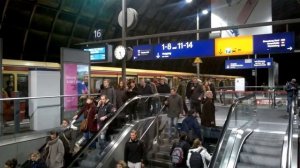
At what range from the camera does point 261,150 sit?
313 inches

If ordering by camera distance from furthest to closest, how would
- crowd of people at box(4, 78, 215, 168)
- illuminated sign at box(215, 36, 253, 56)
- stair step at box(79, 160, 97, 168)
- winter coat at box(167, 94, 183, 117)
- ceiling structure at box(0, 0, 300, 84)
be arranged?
ceiling structure at box(0, 0, 300, 84), illuminated sign at box(215, 36, 253, 56), winter coat at box(167, 94, 183, 117), stair step at box(79, 160, 97, 168), crowd of people at box(4, 78, 215, 168)

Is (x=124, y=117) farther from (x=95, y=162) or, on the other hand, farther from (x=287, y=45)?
(x=287, y=45)

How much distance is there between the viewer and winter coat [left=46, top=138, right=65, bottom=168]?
28.0 feet

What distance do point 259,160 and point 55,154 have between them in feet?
15.1

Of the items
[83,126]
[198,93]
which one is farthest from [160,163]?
[198,93]

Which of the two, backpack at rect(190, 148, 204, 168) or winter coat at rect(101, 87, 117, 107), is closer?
backpack at rect(190, 148, 204, 168)

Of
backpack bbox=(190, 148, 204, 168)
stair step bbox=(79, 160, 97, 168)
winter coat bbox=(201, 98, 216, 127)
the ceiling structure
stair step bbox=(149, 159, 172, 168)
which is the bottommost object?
stair step bbox=(149, 159, 172, 168)

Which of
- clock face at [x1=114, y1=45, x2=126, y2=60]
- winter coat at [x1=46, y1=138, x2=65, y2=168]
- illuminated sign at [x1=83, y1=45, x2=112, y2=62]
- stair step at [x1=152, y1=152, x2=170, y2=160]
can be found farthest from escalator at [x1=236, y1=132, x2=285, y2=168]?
illuminated sign at [x1=83, y1=45, x2=112, y2=62]

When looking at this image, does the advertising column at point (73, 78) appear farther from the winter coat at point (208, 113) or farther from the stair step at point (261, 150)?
the stair step at point (261, 150)

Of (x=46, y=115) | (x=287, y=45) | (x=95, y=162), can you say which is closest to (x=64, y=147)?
(x=95, y=162)

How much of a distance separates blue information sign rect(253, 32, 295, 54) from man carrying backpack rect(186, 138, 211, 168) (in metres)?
6.70

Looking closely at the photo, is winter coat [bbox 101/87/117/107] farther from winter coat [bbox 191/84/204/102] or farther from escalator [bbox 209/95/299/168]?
escalator [bbox 209/95/299/168]

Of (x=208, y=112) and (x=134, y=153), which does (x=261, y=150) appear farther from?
(x=134, y=153)

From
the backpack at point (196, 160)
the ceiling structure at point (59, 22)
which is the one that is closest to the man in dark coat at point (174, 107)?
the backpack at point (196, 160)
